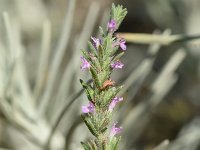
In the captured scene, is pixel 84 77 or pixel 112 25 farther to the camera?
pixel 84 77

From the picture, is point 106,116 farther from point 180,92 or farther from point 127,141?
point 180,92

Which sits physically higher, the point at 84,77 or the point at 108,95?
the point at 84,77

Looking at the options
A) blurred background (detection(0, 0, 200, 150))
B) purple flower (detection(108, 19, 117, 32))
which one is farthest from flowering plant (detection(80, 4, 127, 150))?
blurred background (detection(0, 0, 200, 150))

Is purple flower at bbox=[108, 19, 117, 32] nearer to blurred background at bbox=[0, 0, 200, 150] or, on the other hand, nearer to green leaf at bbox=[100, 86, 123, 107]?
green leaf at bbox=[100, 86, 123, 107]

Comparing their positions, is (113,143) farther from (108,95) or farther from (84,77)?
(84,77)

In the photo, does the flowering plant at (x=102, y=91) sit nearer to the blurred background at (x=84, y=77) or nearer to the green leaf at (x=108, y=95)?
the green leaf at (x=108, y=95)

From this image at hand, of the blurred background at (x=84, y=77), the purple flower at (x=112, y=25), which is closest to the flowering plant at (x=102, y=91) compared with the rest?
the purple flower at (x=112, y=25)

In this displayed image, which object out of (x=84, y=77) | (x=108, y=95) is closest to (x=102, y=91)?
(x=108, y=95)

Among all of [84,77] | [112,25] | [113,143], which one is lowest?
[113,143]
